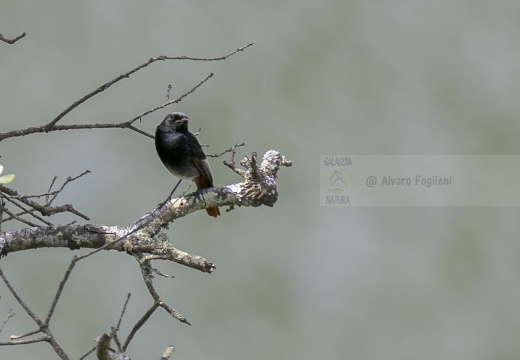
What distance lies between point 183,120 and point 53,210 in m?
1.73

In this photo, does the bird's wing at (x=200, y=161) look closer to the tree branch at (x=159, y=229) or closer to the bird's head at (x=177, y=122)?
the bird's head at (x=177, y=122)

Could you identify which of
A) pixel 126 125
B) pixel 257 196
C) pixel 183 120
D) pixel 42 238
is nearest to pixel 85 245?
pixel 42 238

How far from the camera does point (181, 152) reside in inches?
204

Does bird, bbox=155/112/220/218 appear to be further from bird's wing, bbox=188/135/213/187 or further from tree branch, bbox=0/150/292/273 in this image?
tree branch, bbox=0/150/292/273

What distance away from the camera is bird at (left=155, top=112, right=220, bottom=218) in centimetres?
509

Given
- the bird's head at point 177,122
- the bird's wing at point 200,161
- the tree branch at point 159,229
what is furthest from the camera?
the bird's head at point 177,122

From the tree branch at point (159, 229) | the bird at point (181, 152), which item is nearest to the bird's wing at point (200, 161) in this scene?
the bird at point (181, 152)

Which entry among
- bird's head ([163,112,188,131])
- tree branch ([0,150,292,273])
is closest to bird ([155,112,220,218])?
bird's head ([163,112,188,131])

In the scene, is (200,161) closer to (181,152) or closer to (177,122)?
(181,152)

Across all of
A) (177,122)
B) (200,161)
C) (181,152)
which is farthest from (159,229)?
(177,122)

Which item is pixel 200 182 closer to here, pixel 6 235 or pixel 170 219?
pixel 170 219

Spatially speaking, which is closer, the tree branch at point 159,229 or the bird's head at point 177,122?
the tree branch at point 159,229

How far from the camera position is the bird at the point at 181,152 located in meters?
5.09

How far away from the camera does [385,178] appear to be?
9.87m
